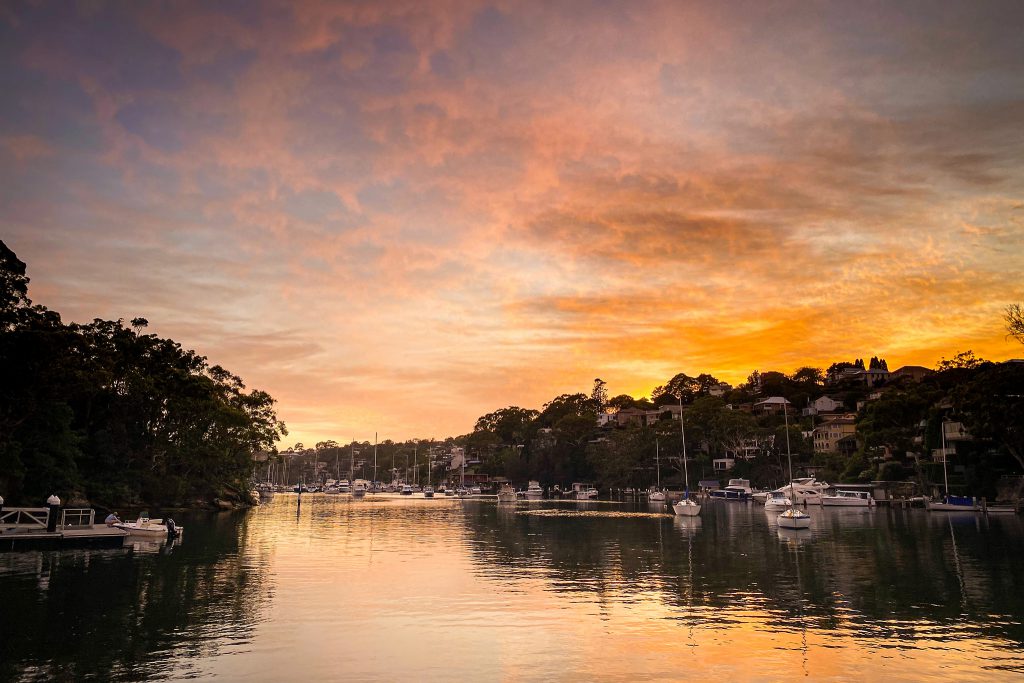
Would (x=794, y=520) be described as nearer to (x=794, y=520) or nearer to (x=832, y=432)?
(x=794, y=520)

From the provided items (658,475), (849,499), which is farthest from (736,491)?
(849,499)

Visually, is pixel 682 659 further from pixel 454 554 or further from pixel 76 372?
pixel 76 372

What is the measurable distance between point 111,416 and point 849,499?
104825mm

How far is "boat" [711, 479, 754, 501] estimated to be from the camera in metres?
136

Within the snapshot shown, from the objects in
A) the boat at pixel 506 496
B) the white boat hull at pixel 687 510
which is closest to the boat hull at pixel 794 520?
the white boat hull at pixel 687 510

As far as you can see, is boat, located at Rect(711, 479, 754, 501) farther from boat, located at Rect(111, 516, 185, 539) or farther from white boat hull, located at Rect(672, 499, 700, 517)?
boat, located at Rect(111, 516, 185, 539)

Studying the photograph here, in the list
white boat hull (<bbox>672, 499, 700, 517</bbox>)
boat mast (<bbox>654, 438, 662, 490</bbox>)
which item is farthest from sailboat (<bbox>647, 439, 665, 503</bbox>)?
white boat hull (<bbox>672, 499, 700, 517</bbox>)

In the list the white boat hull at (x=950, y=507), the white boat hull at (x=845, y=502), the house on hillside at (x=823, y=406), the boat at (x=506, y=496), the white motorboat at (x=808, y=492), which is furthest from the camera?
the house on hillside at (x=823, y=406)

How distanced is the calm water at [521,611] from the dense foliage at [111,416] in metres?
14.6

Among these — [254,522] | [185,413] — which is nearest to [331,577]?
[254,522]

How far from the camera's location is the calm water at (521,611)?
2039 centimetres

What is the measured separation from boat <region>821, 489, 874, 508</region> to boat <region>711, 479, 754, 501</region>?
25.9 meters

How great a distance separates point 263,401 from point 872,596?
109 metres

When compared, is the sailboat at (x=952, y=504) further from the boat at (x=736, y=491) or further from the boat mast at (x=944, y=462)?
the boat at (x=736, y=491)
